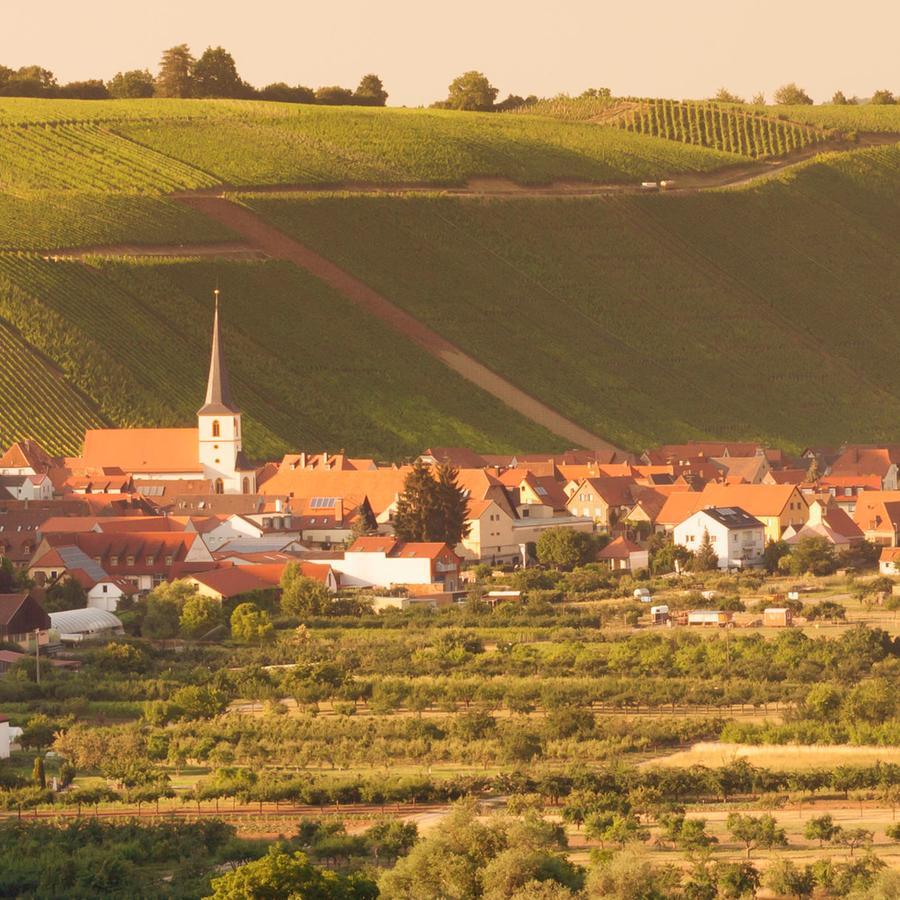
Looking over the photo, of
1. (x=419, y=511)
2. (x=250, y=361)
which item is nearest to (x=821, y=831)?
(x=419, y=511)

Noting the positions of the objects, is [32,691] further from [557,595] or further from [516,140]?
[516,140]

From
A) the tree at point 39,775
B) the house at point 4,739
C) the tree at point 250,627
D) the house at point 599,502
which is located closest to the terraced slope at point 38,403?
the house at point 599,502

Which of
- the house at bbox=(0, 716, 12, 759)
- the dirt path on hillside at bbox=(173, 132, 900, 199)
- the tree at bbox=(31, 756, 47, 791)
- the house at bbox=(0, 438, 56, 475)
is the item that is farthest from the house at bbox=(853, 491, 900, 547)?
the dirt path on hillside at bbox=(173, 132, 900, 199)

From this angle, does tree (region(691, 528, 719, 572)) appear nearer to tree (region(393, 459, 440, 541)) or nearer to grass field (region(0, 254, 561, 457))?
tree (region(393, 459, 440, 541))

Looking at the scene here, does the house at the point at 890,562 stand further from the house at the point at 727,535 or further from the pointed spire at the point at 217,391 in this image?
the pointed spire at the point at 217,391

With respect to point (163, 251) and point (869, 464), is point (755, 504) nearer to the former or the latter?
point (869, 464)
